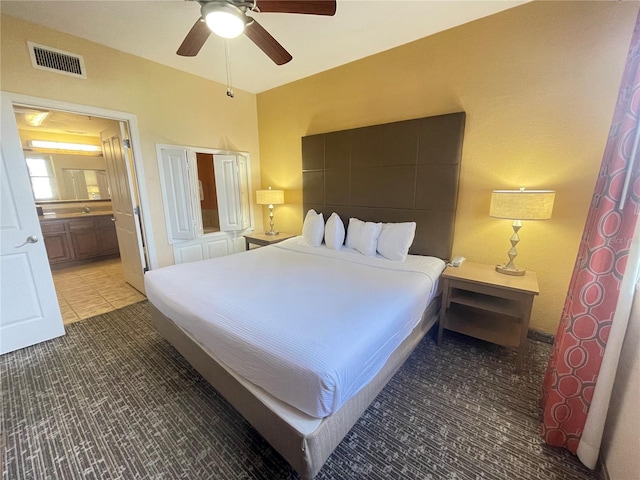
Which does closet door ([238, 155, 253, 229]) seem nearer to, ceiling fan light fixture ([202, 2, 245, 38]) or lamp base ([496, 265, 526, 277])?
ceiling fan light fixture ([202, 2, 245, 38])

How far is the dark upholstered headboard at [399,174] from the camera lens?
8.18 ft

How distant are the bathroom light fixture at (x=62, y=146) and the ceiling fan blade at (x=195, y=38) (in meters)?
4.91

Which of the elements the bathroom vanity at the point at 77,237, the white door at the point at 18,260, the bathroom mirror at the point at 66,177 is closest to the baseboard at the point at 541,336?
the white door at the point at 18,260

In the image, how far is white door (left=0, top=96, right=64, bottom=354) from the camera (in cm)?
214

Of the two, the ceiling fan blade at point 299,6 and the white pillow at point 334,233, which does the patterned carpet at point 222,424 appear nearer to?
the white pillow at point 334,233

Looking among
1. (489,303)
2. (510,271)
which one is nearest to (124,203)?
(489,303)

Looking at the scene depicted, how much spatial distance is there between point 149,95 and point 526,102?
3.92 meters

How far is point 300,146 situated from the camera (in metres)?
3.71

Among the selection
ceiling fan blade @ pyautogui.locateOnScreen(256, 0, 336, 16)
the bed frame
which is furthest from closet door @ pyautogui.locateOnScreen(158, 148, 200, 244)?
ceiling fan blade @ pyautogui.locateOnScreen(256, 0, 336, 16)

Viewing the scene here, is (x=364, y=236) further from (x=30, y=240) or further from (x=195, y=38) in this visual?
(x=30, y=240)

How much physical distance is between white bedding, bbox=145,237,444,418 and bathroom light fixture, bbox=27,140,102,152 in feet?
16.4

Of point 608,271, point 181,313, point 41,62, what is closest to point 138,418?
point 181,313

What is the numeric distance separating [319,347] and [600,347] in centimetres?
137

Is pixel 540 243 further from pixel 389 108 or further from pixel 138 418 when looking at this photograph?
pixel 138 418
